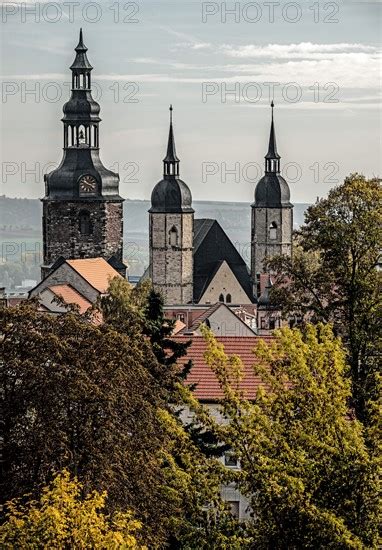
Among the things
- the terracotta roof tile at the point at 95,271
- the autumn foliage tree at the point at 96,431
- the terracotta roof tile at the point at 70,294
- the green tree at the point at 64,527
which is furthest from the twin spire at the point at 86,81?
the green tree at the point at 64,527

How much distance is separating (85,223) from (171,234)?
7.49 m

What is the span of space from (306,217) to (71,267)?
4921 centimetres

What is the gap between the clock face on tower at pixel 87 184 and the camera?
314ft

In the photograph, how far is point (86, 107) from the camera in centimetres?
9706

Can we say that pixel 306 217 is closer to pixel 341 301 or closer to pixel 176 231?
pixel 341 301

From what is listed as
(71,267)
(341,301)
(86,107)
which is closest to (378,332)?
(341,301)

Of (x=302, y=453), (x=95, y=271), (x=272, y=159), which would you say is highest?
(x=272, y=159)

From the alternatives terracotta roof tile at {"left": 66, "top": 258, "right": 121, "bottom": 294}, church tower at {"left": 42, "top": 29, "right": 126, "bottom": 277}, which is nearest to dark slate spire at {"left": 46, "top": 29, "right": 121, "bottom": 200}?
church tower at {"left": 42, "top": 29, "right": 126, "bottom": 277}

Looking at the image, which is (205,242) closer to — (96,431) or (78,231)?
(78,231)

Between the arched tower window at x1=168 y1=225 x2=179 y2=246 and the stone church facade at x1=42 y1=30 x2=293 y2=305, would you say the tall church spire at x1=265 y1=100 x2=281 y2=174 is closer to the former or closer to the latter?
the stone church facade at x1=42 y1=30 x2=293 y2=305

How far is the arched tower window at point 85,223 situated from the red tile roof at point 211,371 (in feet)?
169

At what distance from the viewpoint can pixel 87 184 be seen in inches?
3777

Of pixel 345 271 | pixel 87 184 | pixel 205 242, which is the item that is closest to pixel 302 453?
pixel 345 271

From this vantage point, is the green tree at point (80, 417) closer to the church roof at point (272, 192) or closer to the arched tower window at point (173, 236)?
the arched tower window at point (173, 236)
